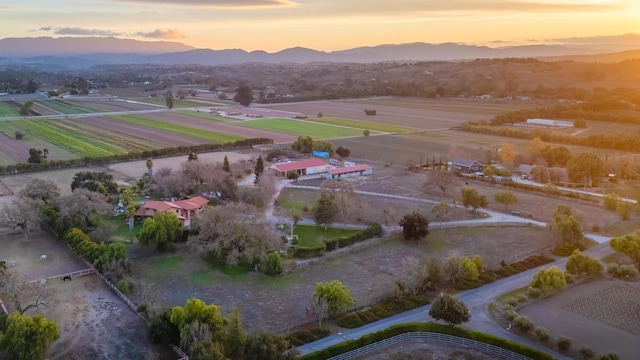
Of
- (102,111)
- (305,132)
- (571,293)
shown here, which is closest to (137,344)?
(571,293)

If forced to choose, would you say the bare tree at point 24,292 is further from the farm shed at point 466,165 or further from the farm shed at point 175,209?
the farm shed at point 466,165

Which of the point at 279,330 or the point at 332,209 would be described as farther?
the point at 332,209

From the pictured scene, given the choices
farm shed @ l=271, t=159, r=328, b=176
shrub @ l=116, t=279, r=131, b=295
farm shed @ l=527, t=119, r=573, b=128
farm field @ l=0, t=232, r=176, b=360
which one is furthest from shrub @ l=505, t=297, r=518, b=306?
farm shed @ l=527, t=119, r=573, b=128

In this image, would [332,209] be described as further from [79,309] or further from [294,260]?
[79,309]

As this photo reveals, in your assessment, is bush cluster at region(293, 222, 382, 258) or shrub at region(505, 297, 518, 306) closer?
shrub at region(505, 297, 518, 306)

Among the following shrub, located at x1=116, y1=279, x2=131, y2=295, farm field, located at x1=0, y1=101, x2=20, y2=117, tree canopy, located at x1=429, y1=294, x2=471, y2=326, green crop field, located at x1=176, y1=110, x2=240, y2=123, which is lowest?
shrub, located at x1=116, y1=279, x2=131, y2=295

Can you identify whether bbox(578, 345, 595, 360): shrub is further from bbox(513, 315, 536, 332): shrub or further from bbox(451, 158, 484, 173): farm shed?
bbox(451, 158, 484, 173): farm shed
